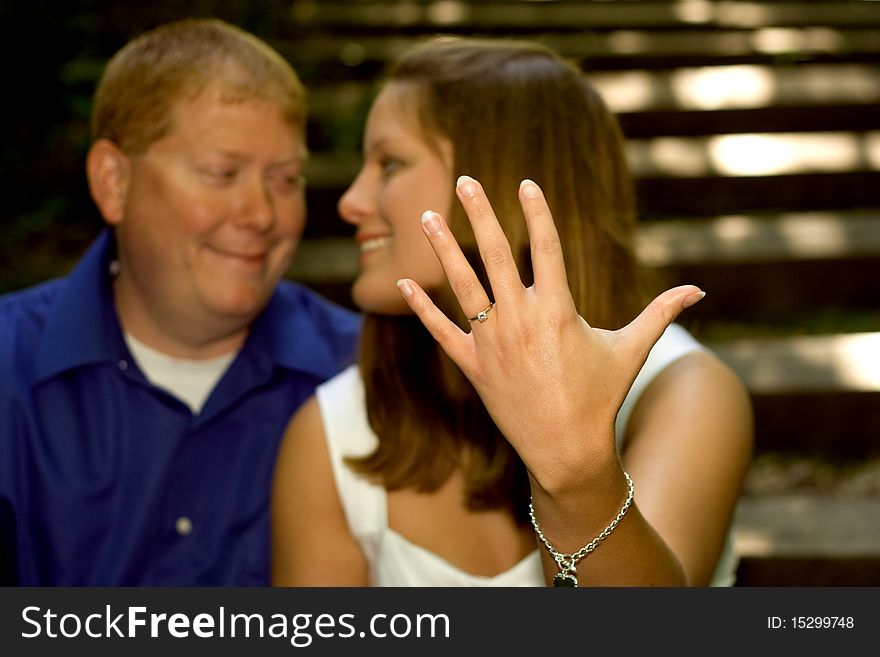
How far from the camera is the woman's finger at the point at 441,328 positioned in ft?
3.43

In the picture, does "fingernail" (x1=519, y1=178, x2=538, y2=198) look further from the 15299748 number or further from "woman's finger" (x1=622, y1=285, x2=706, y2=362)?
the 15299748 number

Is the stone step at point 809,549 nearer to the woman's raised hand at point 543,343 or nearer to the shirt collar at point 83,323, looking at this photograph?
the woman's raised hand at point 543,343

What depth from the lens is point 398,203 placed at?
1702mm

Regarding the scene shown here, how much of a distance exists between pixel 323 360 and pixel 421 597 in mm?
826

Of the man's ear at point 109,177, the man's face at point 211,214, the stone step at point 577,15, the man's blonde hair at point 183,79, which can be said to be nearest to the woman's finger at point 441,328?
the man's face at point 211,214

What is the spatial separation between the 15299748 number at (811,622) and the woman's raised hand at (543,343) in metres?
0.41

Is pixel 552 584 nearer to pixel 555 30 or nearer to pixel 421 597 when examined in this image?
pixel 421 597

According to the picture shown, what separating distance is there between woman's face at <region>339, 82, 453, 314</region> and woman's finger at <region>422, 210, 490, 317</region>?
629 millimetres

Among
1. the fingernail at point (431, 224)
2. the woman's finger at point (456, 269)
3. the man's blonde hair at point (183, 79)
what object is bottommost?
the woman's finger at point (456, 269)

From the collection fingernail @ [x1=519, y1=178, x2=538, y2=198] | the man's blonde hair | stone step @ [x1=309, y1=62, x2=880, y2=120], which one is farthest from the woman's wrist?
stone step @ [x1=309, y1=62, x2=880, y2=120]

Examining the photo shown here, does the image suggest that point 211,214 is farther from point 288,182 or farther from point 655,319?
point 655,319

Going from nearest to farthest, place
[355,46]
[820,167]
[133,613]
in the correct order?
[133,613] → [820,167] → [355,46]

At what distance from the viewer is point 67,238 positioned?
3.02 meters

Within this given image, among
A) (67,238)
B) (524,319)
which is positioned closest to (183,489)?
(524,319)
